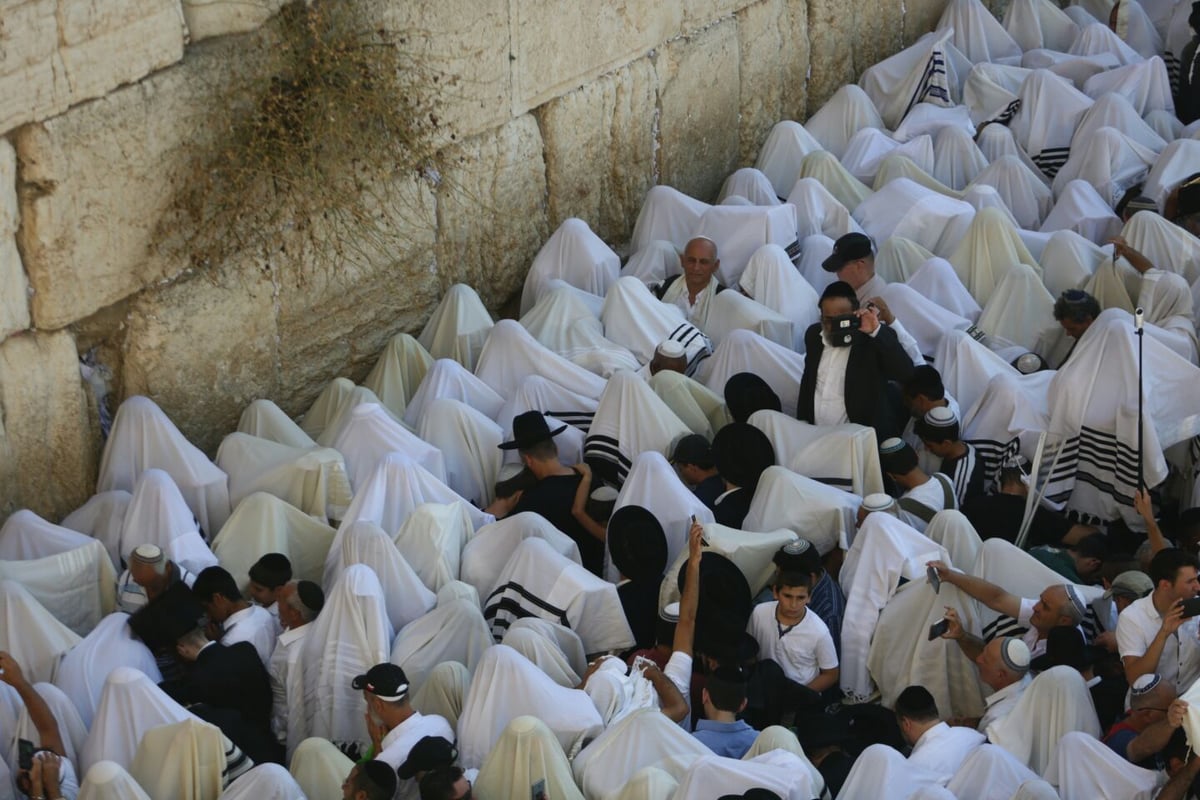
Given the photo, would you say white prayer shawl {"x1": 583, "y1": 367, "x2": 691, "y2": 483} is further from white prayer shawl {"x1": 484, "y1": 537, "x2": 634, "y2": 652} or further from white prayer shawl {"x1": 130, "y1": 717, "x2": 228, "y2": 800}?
white prayer shawl {"x1": 130, "y1": 717, "x2": 228, "y2": 800}

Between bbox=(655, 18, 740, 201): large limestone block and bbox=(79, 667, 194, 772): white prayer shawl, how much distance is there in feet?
17.0

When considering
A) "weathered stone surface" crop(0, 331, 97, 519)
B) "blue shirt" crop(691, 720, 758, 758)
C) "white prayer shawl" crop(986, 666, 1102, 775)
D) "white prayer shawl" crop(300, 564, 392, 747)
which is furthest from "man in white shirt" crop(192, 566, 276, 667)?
"white prayer shawl" crop(986, 666, 1102, 775)

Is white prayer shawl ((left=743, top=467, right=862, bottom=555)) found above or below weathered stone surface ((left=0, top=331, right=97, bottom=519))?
below

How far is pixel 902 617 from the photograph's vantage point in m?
6.68

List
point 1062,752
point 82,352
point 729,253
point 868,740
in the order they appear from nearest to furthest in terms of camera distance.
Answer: point 1062,752 < point 868,740 < point 82,352 < point 729,253

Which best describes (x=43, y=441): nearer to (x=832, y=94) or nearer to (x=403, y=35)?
(x=403, y=35)

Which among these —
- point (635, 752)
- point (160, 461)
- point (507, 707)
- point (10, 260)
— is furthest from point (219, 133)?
point (635, 752)

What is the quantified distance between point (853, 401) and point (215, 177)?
2.85 metres

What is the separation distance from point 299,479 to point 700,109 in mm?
4051

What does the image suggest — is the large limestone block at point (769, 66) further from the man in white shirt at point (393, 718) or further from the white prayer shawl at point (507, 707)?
the man in white shirt at point (393, 718)

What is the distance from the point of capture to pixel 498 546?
7.17m

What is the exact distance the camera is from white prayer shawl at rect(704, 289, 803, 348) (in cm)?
862

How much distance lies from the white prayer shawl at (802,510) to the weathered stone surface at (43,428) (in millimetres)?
2817

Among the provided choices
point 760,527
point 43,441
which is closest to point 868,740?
point 760,527
